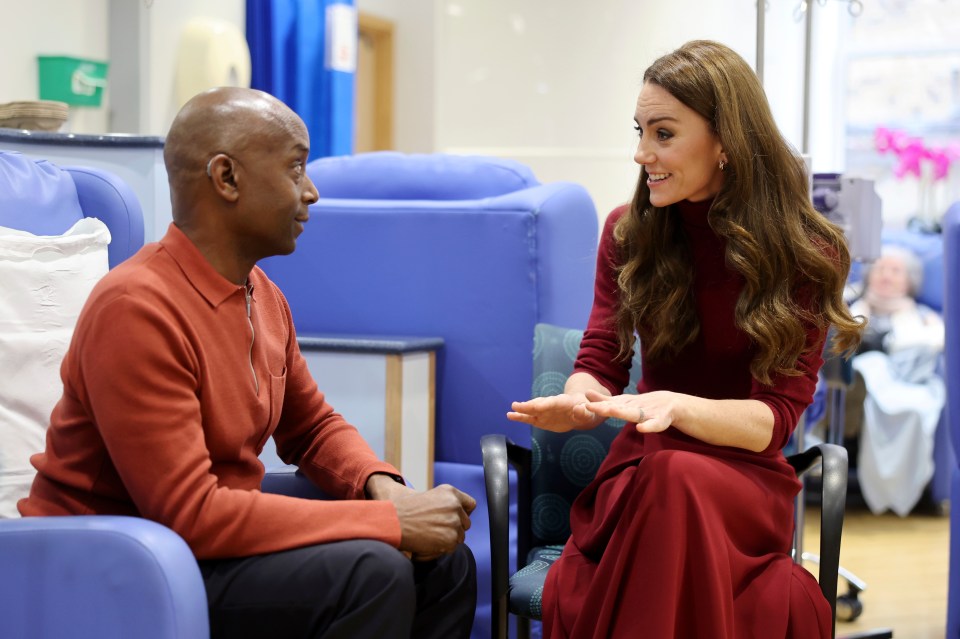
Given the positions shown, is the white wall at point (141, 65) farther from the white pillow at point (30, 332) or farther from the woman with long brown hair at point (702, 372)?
the woman with long brown hair at point (702, 372)

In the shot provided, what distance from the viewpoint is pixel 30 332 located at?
1.91m

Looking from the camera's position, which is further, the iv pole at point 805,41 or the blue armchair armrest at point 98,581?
the iv pole at point 805,41

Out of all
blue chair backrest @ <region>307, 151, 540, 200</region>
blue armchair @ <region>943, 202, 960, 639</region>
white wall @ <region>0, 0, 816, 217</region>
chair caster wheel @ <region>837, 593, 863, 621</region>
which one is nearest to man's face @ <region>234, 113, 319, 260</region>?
blue chair backrest @ <region>307, 151, 540, 200</region>

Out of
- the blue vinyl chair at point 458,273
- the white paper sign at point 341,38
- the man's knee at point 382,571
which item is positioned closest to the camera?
the man's knee at point 382,571

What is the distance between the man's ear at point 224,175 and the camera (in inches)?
62.6

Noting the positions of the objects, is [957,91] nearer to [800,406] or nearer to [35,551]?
[800,406]

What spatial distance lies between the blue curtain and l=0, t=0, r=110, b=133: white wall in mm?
942

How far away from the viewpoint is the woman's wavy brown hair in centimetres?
197

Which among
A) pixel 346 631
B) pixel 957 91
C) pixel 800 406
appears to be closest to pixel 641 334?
pixel 800 406

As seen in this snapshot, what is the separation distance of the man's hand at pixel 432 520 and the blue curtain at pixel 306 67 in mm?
3970

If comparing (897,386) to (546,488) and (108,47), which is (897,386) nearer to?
(546,488)

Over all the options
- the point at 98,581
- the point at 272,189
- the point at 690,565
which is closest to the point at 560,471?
the point at 690,565

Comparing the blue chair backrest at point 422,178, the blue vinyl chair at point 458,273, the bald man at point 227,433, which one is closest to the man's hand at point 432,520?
the bald man at point 227,433

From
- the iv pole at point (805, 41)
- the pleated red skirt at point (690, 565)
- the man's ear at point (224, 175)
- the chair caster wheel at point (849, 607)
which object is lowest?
the chair caster wheel at point (849, 607)
